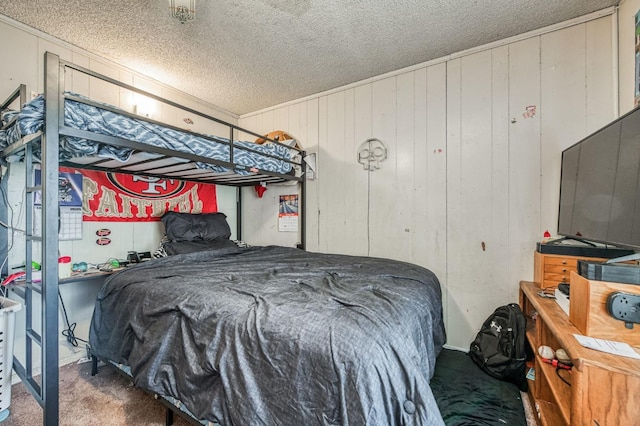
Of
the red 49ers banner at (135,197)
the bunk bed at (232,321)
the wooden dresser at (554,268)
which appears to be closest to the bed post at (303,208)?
the bunk bed at (232,321)

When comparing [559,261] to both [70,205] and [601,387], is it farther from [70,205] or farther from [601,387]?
[70,205]

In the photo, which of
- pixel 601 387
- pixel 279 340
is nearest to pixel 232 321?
pixel 279 340

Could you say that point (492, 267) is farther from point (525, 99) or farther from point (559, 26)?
point (559, 26)

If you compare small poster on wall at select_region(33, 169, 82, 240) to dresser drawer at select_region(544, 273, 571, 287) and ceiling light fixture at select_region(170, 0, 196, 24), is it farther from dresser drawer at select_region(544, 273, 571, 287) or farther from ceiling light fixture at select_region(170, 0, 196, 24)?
dresser drawer at select_region(544, 273, 571, 287)

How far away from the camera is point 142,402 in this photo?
5.73 feet

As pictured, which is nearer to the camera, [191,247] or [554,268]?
[554,268]

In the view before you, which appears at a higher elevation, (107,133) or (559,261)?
(107,133)

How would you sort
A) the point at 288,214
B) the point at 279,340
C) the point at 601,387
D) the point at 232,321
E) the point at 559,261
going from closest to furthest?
the point at 601,387
the point at 279,340
the point at 232,321
the point at 559,261
the point at 288,214

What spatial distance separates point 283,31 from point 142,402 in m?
2.77

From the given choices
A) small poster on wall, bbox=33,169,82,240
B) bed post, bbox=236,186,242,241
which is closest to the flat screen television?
bed post, bbox=236,186,242,241

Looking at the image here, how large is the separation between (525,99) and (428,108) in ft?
2.41

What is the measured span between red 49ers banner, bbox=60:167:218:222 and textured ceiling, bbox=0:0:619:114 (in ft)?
3.56

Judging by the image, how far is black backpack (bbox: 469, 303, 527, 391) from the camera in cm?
181

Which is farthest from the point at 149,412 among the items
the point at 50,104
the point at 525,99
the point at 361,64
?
the point at 525,99
